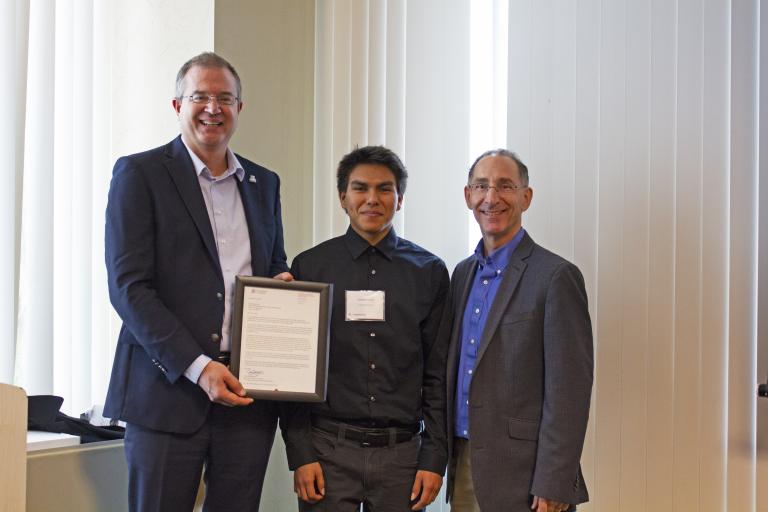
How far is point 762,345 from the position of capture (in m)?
2.34

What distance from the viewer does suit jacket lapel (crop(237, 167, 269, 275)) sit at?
2.23 meters

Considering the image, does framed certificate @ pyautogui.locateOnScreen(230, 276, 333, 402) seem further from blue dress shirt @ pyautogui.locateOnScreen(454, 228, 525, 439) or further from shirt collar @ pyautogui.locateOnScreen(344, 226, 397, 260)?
blue dress shirt @ pyautogui.locateOnScreen(454, 228, 525, 439)

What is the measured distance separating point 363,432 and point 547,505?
1.83 ft

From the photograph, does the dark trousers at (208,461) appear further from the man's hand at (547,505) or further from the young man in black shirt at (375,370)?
the man's hand at (547,505)

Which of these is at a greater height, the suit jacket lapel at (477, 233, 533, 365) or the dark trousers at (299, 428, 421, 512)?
the suit jacket lapel at (477, 233, 533, 365)

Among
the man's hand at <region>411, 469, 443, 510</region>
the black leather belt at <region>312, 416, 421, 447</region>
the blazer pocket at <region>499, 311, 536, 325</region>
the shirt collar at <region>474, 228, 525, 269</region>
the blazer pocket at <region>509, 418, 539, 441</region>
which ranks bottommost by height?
the man's hand at <region>411, 469, 443, 510</region>

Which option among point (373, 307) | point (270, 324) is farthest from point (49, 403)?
point (373, 307)

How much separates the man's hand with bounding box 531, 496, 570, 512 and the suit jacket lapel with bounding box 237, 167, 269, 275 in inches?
40.5

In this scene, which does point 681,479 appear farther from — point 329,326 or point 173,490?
point 173,490

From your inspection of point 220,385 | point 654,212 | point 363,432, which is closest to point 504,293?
point 363,432

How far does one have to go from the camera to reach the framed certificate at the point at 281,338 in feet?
6.81

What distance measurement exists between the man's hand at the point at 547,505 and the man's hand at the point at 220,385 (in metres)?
0.83

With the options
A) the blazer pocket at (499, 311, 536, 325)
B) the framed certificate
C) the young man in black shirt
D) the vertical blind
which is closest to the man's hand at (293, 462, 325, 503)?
the young man in black shirt

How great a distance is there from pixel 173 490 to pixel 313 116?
1.84 metres
